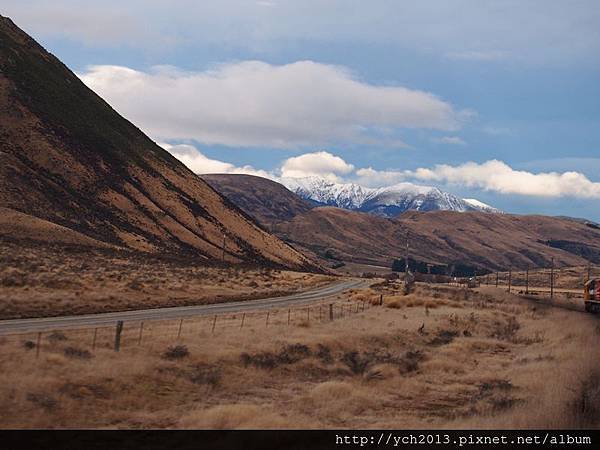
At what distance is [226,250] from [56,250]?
51.8 m

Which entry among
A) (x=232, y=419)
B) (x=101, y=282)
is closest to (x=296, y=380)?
(x=232, y=419)

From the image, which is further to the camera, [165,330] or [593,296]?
[593,296]

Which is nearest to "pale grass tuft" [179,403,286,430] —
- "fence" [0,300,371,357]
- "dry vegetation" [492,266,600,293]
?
"fence" [0,300,371,357]

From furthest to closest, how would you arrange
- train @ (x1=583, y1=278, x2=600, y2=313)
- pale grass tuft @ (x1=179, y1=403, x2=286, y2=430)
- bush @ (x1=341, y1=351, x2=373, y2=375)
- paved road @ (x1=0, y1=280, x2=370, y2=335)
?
train @ (x1=583, y1=278, x2=600, y2=313) < paved road @ (x1=0, y1=280, x2=370, y2=335) < bush @ (x1=341, y1=351, x2=373, y2=375) < pale grass tuft @ (x1=179, y1=403, x2=286, y2=430)

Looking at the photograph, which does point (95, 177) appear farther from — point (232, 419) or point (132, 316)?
point (232, 419)

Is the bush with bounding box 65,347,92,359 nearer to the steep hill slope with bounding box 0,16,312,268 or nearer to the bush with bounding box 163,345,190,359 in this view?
the bush with bounding box 163,345,190,359

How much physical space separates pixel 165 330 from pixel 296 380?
880cm

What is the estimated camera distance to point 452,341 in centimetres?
3528

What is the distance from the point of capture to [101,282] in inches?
1841

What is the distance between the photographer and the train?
51178 millimetres

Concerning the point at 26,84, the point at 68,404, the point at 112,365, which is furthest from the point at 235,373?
the point at 26,84

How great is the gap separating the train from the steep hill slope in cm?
5073

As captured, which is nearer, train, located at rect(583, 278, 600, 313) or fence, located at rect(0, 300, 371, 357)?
fence, located at rect(0, 300, 371, 357)
